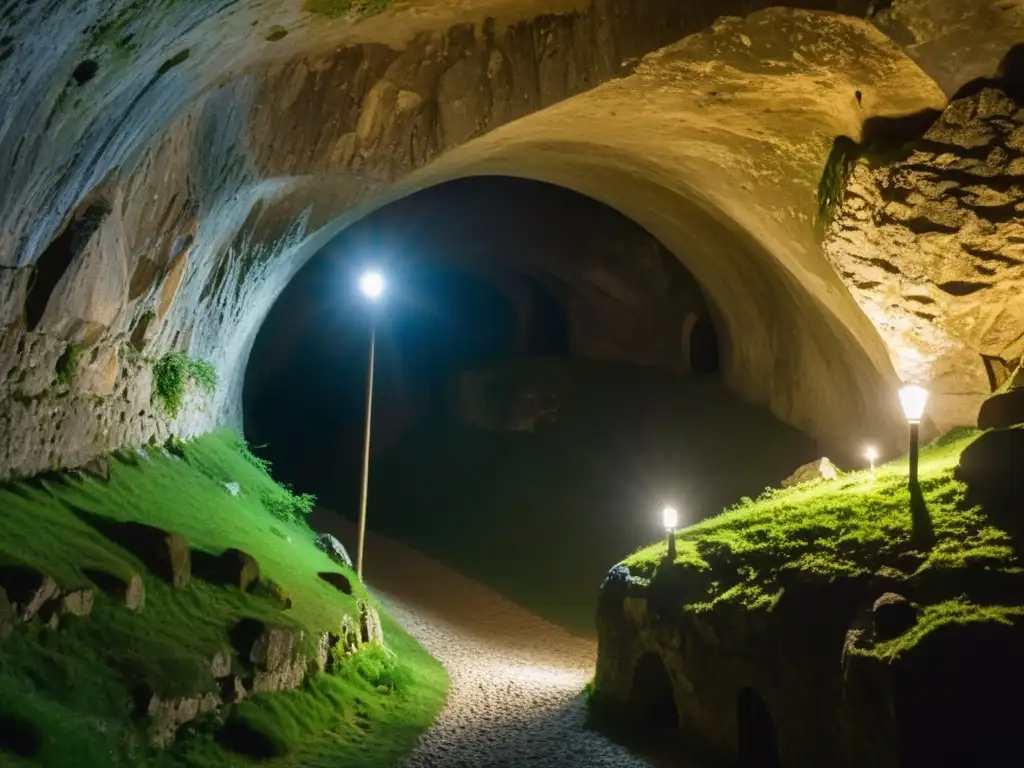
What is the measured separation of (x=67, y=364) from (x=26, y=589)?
3.15 meters

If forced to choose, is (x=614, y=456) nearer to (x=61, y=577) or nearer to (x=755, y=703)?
(x=755, y=703)

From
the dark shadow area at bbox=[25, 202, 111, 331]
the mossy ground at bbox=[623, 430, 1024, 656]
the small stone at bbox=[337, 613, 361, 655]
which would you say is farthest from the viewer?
the small stone at bbox=[337, 613, 361, 655]

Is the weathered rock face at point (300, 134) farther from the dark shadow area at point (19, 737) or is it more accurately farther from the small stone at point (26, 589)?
the dark shadow area at point (19, 737)

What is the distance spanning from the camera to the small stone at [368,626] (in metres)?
10.4

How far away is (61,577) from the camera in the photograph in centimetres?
632

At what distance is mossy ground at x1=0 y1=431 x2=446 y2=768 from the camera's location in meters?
5.48

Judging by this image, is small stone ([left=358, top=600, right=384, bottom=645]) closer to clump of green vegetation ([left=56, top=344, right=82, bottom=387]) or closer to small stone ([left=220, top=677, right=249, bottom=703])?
small stone ([left=220, top=677, right=249, bottom=703])

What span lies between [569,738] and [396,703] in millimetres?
1930

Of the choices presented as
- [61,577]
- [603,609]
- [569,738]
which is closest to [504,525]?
[603,609]

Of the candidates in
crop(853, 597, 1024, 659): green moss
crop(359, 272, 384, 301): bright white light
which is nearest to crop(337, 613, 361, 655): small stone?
crop(359, 272, 384, 301): bright white light

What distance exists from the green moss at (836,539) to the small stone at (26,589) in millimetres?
5884

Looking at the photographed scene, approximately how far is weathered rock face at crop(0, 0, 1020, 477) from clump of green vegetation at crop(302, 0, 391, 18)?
251 mm

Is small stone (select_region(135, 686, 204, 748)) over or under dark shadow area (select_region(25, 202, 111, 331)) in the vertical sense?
under

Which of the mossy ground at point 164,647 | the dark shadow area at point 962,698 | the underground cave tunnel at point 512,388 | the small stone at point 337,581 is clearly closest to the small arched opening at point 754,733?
the dark shadow area at point 962,698
